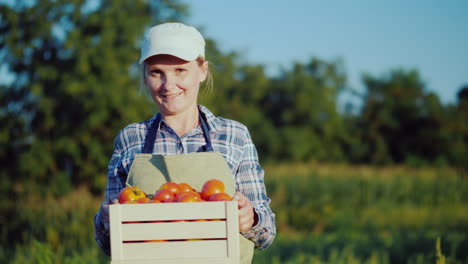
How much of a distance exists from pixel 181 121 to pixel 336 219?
951cm

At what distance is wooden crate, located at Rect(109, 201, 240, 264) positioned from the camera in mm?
1685

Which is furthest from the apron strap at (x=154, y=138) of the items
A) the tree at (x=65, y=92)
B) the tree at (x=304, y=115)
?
the tree at (x=304, y=115)

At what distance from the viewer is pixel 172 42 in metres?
2.06

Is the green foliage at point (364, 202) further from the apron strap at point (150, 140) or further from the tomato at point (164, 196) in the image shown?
the tomato at point (164, 196)

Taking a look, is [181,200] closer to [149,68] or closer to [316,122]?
[149,68]

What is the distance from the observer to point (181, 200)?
1.73 meters

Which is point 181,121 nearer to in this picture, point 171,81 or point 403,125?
point 171,81

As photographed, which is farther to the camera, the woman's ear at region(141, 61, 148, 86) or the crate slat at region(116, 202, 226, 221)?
the woman's ear at region(141, 61, 148, 86)

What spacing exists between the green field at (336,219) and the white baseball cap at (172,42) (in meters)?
2.59

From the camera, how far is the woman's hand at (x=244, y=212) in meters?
1.85

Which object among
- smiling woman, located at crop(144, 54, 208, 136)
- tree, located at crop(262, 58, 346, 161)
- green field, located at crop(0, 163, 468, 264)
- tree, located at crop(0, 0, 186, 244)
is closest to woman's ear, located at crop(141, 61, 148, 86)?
smiling woman, located at crop(144, 54, 208, 136)

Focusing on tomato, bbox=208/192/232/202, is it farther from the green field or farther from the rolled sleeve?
the green field

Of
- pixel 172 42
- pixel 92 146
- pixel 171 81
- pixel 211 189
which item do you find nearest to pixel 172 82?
pixel 171 81

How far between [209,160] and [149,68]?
0.43 m
